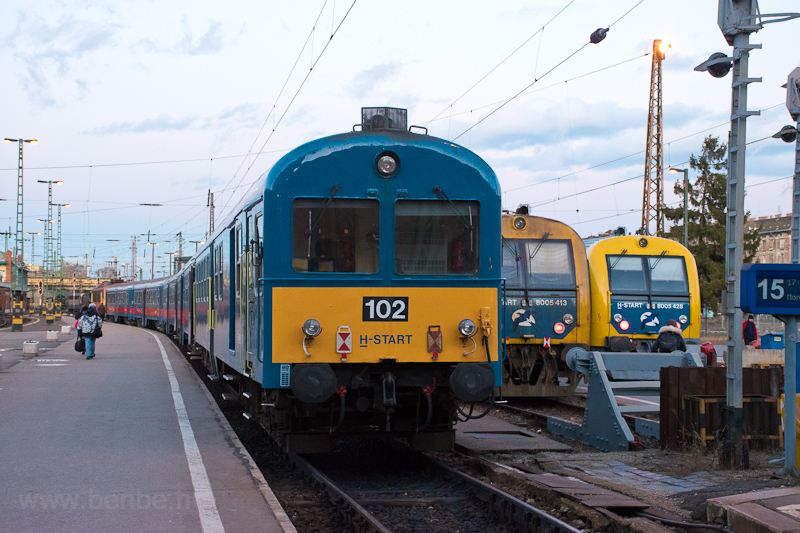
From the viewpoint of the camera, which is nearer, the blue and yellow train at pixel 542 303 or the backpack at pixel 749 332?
the blue and yellow train at pixel 542 303

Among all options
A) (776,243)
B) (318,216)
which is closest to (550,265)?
(318,216)

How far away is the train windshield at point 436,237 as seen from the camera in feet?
25.7

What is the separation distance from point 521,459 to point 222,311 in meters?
4.69

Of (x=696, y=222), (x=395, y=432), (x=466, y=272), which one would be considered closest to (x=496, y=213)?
(x=466, y=272)

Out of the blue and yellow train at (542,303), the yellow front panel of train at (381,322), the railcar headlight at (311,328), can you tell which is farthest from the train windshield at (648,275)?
the railcar headlight at (311,328)

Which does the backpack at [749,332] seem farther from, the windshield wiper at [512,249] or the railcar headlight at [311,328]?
the railcar headlight at [311,328]

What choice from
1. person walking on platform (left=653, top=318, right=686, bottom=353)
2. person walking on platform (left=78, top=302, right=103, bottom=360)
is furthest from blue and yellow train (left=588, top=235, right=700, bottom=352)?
person walking on platform (left=78, top=302, right=103, bottom=360)

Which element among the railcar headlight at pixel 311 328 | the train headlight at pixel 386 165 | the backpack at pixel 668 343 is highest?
the train headlight at pixel 386 165

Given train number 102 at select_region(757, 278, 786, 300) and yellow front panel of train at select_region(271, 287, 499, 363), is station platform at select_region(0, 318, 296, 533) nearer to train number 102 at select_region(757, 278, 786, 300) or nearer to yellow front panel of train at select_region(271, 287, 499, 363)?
yellow front panel of train at select_region(271, 287, 499, 363)

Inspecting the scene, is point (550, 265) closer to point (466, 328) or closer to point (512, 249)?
point (512, 249)

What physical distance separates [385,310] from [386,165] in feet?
4.35

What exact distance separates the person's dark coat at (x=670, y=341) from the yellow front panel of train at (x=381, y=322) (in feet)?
17.7

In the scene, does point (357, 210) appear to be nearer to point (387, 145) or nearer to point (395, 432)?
point (387, 145)

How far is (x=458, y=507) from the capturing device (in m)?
7.24
